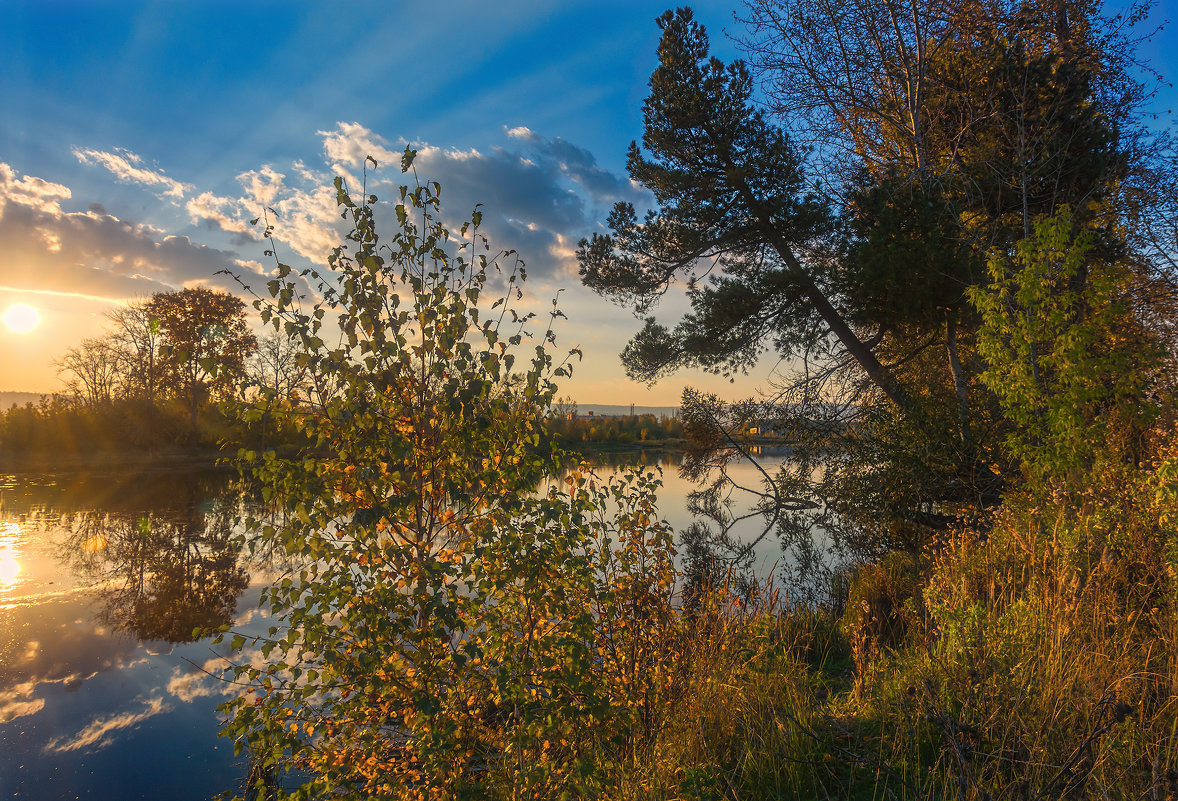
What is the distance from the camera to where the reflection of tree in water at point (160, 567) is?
28.9 feet

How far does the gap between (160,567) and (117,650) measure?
458cm

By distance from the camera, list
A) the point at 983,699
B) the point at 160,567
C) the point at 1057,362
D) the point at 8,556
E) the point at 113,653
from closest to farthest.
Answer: the point at 983,699 → the point at 113,653 → the point at 1057,362 → the point at 160,567 → the point at 8,556

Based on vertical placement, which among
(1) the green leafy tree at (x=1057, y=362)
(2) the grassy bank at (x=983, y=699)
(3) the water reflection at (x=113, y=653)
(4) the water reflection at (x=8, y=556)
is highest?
(1) the green leafy tree at (x=1057, y=362)

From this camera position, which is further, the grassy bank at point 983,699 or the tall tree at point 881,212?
the tall tree at point 881,212

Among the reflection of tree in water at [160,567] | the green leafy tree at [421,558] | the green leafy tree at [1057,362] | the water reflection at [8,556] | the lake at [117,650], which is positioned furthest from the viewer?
the water reflection at [8,556]

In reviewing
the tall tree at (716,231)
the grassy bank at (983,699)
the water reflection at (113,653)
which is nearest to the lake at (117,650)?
the water reflection at (113,653)

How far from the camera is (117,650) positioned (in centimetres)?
762

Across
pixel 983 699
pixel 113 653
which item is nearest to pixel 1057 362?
pixel 983 699

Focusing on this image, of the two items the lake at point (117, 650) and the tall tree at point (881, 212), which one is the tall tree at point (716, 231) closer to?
the tall tree at point (881, 212)

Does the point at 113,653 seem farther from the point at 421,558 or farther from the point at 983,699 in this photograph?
the point at 983,699

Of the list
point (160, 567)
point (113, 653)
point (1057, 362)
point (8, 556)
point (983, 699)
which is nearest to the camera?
point (983, 699)

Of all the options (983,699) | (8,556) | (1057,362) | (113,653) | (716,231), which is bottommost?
(113,653)

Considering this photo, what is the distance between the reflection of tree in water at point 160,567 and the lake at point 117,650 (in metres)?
0.03

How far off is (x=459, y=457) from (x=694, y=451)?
30.4ft
